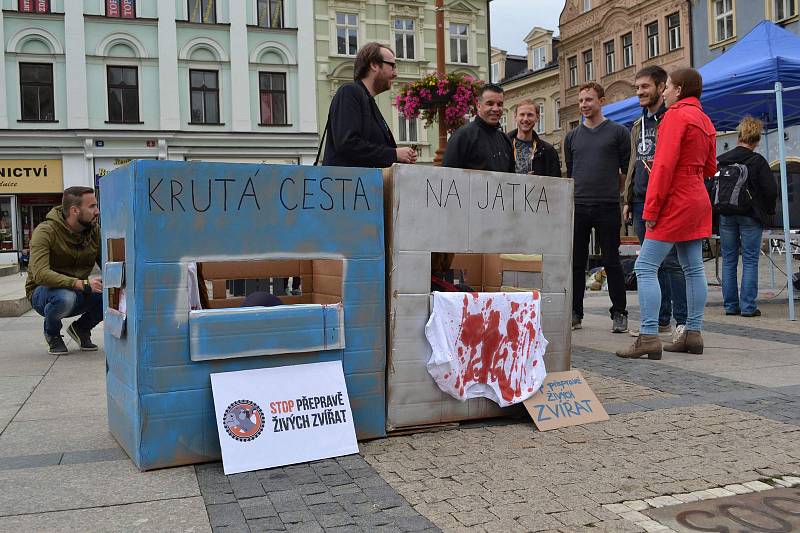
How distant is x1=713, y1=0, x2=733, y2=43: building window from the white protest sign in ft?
97.9

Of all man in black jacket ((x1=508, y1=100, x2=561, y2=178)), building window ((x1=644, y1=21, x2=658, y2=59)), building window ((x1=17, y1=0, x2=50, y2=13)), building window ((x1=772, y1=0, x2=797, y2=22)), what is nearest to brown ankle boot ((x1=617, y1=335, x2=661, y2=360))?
man in black jacket ((x1=508, y1=100, x2=561, y2=178))

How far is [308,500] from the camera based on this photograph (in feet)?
9.11

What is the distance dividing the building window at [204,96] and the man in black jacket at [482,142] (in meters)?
25.3

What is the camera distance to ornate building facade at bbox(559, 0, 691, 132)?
33.0 m

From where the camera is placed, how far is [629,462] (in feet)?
10.5

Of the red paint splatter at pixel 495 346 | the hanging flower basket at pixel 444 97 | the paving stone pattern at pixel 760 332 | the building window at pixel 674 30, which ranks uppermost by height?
the building window at pixel 674 30

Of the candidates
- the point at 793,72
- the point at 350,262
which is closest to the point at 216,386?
the point at 350,262

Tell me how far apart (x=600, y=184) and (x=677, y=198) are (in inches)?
54.1

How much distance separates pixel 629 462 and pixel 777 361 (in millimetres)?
2774

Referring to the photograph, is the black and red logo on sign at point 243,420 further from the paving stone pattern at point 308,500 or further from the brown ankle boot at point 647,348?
the brown ankle boot at point 647,348

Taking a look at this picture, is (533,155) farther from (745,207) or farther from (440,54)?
(440,54)

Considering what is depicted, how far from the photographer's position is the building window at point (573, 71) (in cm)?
4142

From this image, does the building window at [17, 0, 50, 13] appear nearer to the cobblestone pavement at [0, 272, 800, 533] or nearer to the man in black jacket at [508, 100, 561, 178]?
the man in black jacket at [508, 100, 561, 178]

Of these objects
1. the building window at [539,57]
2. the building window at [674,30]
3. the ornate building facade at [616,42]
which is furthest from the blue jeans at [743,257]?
the building window at [539,57]
